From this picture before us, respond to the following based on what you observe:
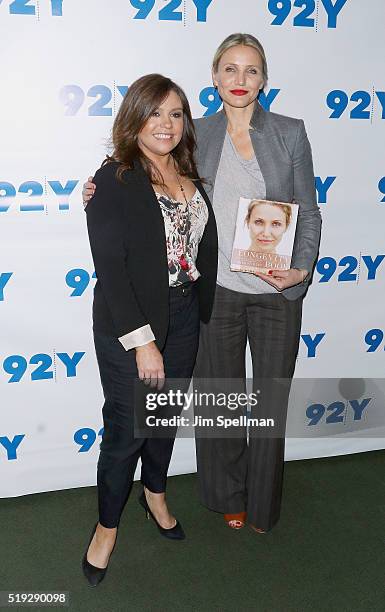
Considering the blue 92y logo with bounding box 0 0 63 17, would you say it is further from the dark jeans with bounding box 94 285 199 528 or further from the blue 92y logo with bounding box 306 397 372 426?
the blue 92y logo with bounding box 306 397 372 426

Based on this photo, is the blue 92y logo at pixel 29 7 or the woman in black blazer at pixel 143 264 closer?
the woman in black blazer at pixel 143 264

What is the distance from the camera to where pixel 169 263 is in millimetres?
2139

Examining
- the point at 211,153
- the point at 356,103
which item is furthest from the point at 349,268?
the point at 211,153

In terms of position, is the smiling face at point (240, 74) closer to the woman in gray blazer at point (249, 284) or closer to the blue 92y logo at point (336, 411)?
the woman in gray blazer at point (249, 284)

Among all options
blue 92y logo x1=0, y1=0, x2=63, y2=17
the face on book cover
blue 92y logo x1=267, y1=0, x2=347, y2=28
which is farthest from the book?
blue 92y logo x1=0, y1=0, x2=63, y2=17

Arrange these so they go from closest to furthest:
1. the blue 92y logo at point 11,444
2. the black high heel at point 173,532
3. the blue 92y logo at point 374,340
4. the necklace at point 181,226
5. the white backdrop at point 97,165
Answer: the necklace at point 181,226, the white backdrop at point 97,165, the black high heel at point 173,532, the blue 92y logo at point 11,444, the blue 92y logo at point 374,340

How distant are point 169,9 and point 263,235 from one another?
3.53 ft

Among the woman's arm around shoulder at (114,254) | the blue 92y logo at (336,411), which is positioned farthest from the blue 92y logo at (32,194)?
the blue 92y logo at (336,411)

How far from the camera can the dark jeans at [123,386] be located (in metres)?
2.21

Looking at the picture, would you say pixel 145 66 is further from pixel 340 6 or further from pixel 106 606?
pixel 106 606

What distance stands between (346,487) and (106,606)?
1.37m

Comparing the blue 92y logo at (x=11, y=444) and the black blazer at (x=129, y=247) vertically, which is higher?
the black blazer at (x=129, y=247)

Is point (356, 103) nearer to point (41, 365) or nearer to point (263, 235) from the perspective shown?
point (263, 235)

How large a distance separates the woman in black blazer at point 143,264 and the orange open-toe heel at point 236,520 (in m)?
A: 0.61
